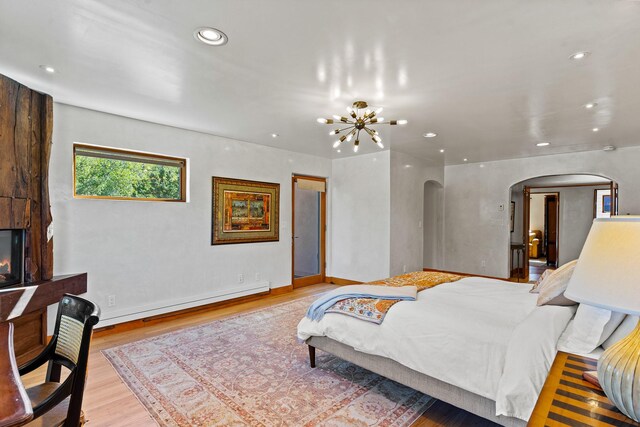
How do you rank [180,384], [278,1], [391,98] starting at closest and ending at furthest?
[278,1], [180,384], [391,98]

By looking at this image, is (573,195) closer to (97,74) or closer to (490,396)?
(490,396)

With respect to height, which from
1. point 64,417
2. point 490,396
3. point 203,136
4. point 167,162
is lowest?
point 490,396

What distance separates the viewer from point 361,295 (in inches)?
106

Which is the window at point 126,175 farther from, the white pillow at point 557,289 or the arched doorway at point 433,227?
the arched doorway at point 433,227

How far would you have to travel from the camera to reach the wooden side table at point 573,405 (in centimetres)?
99

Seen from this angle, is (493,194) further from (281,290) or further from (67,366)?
(67,366)

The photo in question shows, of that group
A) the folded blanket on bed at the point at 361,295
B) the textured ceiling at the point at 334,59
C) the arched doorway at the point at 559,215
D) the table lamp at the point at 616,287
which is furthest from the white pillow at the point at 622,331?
the arched doorway at the point at 559,215

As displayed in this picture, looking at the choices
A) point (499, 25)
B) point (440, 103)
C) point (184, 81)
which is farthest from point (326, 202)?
point (499, 25)

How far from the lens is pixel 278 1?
174cm

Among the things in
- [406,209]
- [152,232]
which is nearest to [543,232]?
[406,209]

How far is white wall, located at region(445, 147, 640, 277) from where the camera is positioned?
17.2 ft

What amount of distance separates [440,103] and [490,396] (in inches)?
104

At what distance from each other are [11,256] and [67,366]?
2.18 m

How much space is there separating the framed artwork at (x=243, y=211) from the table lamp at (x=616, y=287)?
14.5ft
